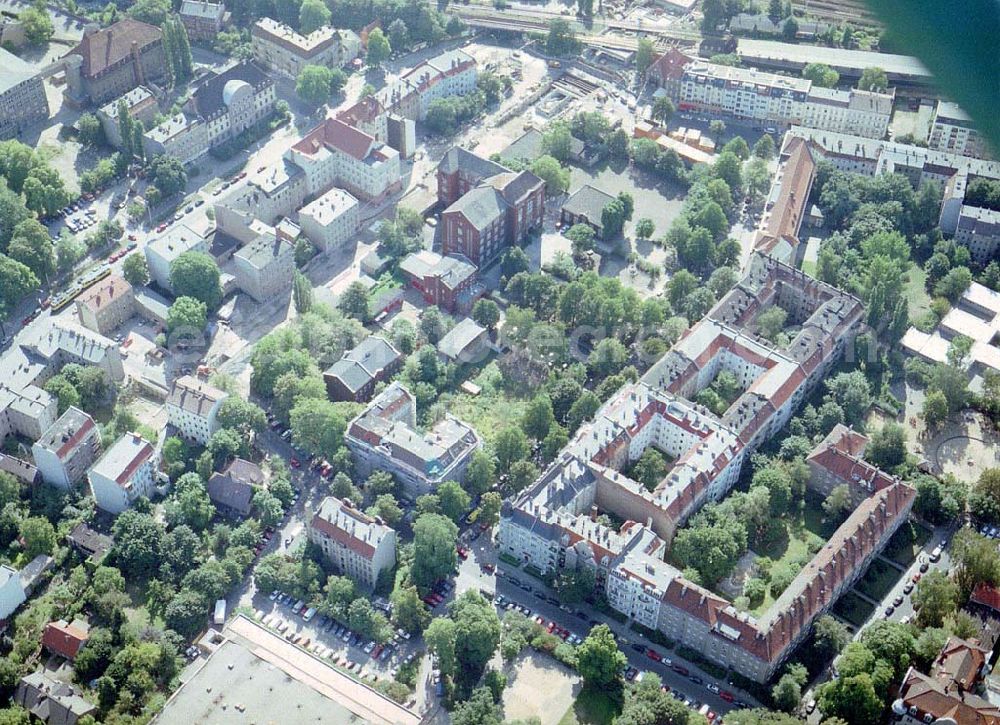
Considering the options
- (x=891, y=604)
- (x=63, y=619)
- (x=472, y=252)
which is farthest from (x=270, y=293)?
(x=891, y=604)

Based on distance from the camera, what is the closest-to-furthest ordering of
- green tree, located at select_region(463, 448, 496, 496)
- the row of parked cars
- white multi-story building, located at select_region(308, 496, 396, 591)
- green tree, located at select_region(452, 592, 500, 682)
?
green tree, located at select_region(452, 592, 500, 682), the row of parked cars, white multi-story building, located at select_region(308, 496, 396, 591), green tree, located at select_region(463, 448, 496, 496)

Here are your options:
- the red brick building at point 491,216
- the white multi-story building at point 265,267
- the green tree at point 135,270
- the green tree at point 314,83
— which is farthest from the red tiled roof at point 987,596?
the green tree at point 314,83

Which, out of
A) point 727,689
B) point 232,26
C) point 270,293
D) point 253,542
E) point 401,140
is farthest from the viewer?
point 232,26

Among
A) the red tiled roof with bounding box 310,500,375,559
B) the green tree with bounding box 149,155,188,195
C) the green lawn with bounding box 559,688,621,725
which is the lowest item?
the green lawn with bounding box 559,688,621,725

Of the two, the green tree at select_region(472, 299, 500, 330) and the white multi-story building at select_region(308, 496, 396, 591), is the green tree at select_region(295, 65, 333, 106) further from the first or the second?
the white multi-story building at select_region(308, 496, 396, 591)

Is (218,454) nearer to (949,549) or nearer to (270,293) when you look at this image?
(270,293)

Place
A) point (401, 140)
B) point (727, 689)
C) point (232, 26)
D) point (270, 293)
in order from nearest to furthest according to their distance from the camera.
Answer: point (727, 689)
point (270, 293)
point (401, 140)
point (232, 26)

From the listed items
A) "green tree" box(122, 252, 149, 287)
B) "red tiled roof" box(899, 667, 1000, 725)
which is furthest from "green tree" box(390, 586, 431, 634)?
"green tree" box(122, 252, 149, 287)

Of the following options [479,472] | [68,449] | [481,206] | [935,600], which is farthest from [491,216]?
[935,600]
